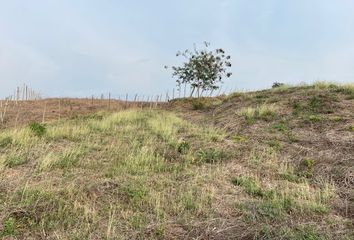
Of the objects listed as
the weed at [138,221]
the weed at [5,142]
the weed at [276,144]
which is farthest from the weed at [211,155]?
the weed at [5,142]

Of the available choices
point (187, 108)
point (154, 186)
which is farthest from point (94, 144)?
point (187, 108)

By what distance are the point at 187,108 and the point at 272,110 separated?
6.43m

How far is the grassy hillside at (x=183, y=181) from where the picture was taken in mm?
5352

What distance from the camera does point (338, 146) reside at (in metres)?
9.43

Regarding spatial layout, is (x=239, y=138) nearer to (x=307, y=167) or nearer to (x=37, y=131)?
(x=307, y=167)

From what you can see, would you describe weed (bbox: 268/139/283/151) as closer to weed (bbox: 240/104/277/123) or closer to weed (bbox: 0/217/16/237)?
weed (bbox: 240/104/277/123)

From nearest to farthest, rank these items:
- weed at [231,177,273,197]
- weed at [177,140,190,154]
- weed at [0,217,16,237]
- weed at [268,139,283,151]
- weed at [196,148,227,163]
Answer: weed at [0,217,16,237], weed at [231,177,273,197], weed at [196,148,227,163], weed at [177,140,190,154], weed at [268,139,283,151]

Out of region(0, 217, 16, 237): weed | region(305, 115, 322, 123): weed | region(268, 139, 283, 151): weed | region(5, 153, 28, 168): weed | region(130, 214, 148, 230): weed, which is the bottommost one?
region(0, 217, 16, 237): weed

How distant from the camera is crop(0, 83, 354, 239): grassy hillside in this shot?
5352mm

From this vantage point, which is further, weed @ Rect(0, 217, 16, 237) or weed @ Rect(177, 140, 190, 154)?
weed @ Rect(177, 140, 190, 154)

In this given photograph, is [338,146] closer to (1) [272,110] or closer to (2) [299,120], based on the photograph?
(2) [299,120]

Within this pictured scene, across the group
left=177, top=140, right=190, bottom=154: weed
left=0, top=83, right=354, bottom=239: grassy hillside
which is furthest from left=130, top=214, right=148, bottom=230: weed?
left=177, top=140, right=190, bottom=154: weed

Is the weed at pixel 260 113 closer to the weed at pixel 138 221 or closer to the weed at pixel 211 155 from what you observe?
the weed at pixel 211 155

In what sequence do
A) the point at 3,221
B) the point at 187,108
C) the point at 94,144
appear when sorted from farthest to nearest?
the point at 187,108 → the point at 94,144 → the point at 3,221
